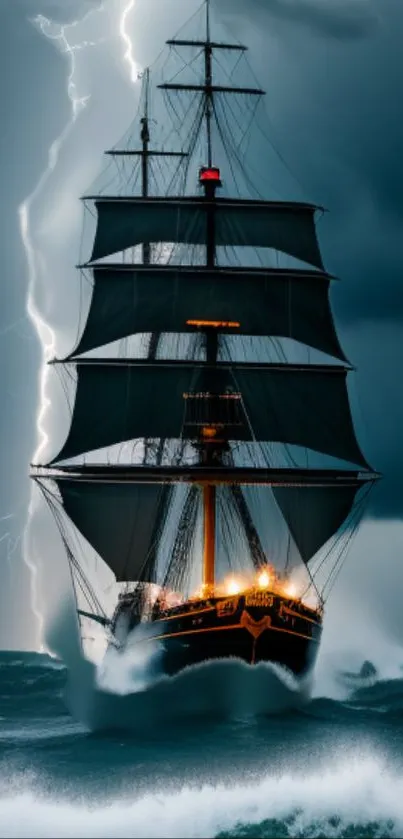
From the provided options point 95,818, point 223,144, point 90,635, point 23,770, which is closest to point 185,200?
point 223,144

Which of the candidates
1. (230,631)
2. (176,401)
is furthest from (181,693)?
(176,401)

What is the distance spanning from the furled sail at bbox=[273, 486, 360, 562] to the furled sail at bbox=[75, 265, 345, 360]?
7.62 meters

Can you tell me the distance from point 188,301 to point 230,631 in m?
19.8

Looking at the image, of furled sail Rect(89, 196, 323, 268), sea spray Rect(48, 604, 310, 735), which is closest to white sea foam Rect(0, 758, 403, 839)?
sea spray Rect(48, 604, 310, 735)

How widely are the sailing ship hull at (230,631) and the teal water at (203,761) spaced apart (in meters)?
0.62

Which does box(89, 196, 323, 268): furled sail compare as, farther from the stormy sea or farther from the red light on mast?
the stormy sea

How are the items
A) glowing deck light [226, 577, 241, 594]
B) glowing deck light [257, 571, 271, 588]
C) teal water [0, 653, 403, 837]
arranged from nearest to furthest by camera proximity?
teal water [0, 653, 403, 837]
glowing deck light [257, 571, 271, 588]
glowing deck light [226, 577, 241, 594]

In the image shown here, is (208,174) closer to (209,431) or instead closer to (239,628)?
(209,431)

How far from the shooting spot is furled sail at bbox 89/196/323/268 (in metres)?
84.8

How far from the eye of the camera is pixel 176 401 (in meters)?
82.1

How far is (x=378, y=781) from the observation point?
52.7 meters

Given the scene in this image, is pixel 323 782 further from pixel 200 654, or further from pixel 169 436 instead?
pixel 169 436

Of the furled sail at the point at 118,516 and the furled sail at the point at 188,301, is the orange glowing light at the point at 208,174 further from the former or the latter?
the furled sail at the point at 118,516

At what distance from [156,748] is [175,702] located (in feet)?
23.1
